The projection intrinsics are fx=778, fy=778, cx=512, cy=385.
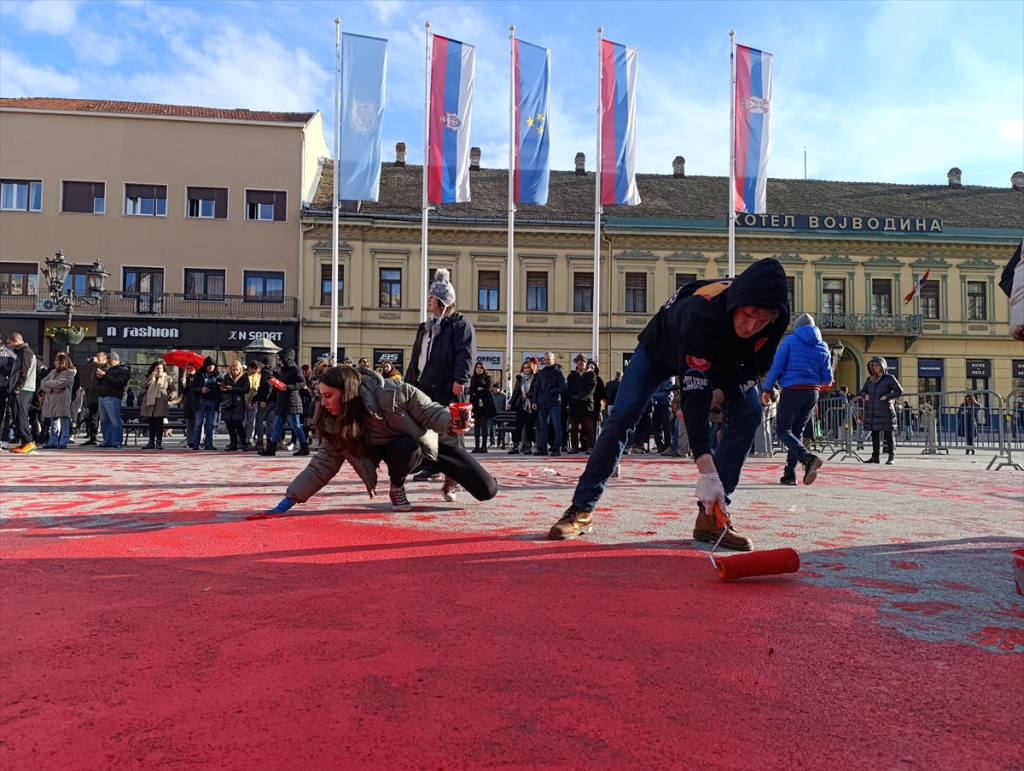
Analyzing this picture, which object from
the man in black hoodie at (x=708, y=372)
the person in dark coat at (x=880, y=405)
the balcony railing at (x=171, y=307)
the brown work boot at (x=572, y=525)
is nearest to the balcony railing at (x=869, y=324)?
the balcony railing at (x=171, y=307)

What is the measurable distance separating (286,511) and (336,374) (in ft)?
3.44

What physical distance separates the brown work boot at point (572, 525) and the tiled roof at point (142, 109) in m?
35.9

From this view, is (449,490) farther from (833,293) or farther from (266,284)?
(833,293)

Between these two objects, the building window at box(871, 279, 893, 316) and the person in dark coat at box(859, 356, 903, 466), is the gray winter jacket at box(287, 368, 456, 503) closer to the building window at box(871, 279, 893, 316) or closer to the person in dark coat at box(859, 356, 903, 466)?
the person in dark coat at box(859, 356, 903, 466)

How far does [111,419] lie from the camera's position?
14.9 m

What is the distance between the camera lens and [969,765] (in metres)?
1.71

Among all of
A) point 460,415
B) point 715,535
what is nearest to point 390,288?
point 460,415

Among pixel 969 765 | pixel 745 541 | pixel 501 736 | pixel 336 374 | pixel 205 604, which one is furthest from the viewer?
pixel 336 374

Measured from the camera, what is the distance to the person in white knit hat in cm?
668

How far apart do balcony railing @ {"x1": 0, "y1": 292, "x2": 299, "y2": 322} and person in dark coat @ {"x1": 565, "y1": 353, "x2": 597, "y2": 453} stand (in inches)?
915

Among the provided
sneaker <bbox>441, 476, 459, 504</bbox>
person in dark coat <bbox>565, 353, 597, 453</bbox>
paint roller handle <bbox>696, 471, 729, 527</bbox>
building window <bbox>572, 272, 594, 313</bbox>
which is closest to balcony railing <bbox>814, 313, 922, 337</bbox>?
building window <bbox>572, 272, 594, 313</bbox>

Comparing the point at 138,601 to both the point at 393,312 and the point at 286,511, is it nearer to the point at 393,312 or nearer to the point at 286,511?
the point at 286,511

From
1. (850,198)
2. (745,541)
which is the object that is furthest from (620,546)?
(850,198)

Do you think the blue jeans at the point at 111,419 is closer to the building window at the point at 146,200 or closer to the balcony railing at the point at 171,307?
the balcony railing at the point at 171,307
